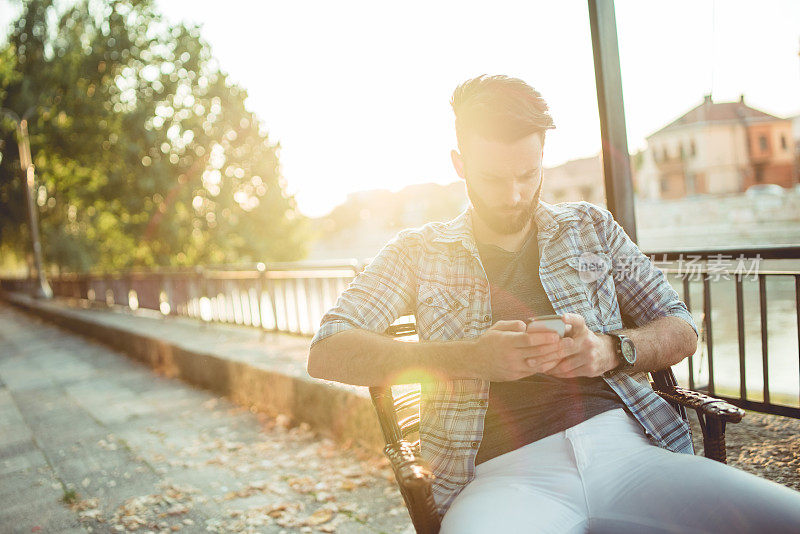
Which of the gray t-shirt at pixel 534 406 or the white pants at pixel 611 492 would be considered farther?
the gray t-shirt at pixel 534 406

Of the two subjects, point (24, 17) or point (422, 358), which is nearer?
point (422, 358)

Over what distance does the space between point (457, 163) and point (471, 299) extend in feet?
1.85

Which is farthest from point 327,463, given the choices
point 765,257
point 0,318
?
point 0,318

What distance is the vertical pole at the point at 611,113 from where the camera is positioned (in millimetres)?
3424

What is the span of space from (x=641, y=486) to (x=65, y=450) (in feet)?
15.9

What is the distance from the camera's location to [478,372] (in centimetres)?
175

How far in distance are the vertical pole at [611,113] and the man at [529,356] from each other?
1516 mm

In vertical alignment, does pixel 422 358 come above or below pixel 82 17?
below

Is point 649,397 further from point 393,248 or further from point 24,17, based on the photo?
point 24,17

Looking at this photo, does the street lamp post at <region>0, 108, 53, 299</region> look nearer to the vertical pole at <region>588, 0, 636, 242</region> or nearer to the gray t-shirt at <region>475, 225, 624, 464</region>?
the vertical pole at <region>588, 0, 636, 242</region>

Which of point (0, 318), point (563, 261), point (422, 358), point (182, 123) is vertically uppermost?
point (182, 123)

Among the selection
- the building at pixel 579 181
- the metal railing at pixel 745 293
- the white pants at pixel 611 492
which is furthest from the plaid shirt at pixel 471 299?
the building at pixel 579 181

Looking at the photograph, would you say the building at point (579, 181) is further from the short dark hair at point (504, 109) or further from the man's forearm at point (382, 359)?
the man's forearm at point (382, 359)

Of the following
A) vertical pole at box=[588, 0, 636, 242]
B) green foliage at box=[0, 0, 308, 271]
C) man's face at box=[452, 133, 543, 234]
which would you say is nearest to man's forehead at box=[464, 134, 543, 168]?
man's face at box=[452, 133, 543, 234]
